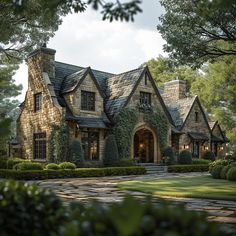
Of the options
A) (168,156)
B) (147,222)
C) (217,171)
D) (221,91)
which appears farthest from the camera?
(221,91)

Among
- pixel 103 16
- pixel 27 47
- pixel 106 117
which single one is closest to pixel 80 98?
pixel 106 117

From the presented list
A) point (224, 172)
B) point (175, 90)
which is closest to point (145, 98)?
point (175, 90)

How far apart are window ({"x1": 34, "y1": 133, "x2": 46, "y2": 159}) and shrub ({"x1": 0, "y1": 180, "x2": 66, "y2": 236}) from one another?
23.2 metres

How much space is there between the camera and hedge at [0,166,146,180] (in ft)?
63.2

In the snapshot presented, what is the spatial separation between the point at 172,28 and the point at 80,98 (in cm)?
963

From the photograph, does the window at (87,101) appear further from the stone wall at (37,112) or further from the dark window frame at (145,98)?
the dark window frame at (145,98)

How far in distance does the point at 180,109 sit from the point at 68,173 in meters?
18.3

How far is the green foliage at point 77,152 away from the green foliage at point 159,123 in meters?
7.33

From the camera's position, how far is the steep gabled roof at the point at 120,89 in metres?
27.5

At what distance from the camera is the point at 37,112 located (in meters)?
27.5

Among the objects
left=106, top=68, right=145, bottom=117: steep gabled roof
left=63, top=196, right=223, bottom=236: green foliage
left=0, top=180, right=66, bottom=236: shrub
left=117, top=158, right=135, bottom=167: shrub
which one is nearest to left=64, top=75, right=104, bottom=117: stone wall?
left=106, top=68, right=145, bottom=117: steep gabled roof

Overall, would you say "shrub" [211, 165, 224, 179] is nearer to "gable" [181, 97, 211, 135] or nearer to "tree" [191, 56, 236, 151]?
"gable" [181, 97, 211, 135]

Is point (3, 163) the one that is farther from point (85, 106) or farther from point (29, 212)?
point (29, 212)

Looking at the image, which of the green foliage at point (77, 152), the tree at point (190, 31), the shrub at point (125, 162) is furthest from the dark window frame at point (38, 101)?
the tree at point (190, 31)
